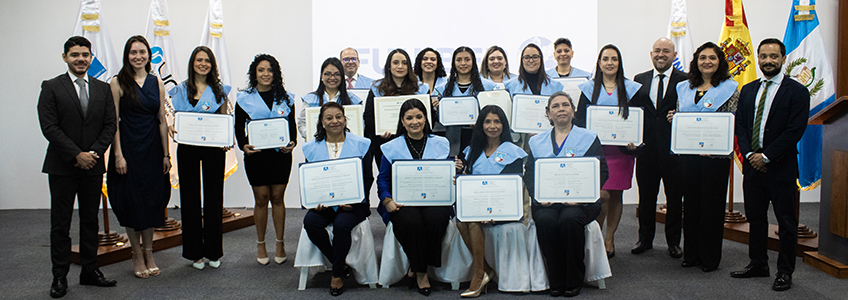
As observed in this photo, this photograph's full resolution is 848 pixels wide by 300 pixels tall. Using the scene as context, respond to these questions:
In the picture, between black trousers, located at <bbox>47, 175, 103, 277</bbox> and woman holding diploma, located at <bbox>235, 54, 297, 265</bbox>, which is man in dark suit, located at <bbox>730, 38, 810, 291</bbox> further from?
black trousers, located at <bbox>47, 175, 103, 277</bbox>

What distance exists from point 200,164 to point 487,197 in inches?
82.5

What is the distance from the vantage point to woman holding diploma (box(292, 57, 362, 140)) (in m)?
3.96

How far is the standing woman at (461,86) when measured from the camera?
404 cm

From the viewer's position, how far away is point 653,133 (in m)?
4.00

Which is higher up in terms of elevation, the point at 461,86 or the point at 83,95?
the point at 461,86

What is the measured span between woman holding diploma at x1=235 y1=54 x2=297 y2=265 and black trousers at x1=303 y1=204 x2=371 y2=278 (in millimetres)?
682

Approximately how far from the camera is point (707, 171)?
11.9 feet

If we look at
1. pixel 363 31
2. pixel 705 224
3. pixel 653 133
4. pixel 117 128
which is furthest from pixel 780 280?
pixel 363 31

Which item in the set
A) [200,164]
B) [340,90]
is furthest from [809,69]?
[200,164]

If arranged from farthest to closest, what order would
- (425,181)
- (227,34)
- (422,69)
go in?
(227,34) < (422,69) < (425,181)

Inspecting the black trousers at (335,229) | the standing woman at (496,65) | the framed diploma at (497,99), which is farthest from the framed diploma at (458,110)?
the black trousers at (335,229)

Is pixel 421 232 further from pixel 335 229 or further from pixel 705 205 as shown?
pixel 705 205

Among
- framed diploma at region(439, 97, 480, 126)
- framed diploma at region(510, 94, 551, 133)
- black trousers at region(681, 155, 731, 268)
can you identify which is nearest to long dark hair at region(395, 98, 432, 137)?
framed diploma at region(439, 97, 480, 126)

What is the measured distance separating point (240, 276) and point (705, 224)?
10.6 ft
